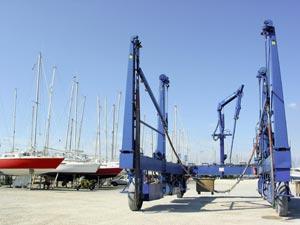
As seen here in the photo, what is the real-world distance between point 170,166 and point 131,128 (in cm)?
743

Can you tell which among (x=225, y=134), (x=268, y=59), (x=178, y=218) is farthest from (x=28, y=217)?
(x=225, y=134)

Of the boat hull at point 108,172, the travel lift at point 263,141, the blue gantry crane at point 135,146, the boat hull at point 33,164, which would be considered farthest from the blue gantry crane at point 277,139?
the boat hull at point 108,172

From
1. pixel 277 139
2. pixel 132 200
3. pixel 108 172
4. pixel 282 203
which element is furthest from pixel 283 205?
pixel 108 172

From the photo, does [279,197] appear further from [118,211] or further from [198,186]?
[198,186]

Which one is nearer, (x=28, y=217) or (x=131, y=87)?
(x=28, y=217)

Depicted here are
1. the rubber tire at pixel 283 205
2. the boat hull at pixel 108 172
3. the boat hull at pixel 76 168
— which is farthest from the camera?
the boat hull at pixel 108 172

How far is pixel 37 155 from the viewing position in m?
44.4

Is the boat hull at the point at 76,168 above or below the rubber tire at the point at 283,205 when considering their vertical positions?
above

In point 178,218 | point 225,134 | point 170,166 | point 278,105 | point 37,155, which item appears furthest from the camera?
point 37,155

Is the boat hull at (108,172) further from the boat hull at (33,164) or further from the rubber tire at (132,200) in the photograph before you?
the rubber tire at (132,200)

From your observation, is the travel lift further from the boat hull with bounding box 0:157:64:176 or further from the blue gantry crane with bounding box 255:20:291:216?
the boat hull with bounding box 0:157:64:176

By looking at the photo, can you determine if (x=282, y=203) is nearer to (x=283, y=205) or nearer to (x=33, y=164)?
(x=283, y=205)

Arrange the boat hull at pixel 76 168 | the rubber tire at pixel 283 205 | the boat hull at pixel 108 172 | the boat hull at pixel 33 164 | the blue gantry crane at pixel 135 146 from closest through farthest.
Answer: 1. the rubber tire at pixel 283 205
2. the blue gantry crane at pixel 135 146
3. the boat hull at pixel 33 164
4. the boat hull at pixel 76 168
5. the boat hull at pixel 108 172

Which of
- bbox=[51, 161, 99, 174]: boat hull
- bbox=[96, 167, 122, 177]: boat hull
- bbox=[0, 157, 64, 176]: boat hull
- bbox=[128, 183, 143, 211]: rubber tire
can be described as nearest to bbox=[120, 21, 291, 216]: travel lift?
bbox=[128, 183, 143, 211]: rubber tire
